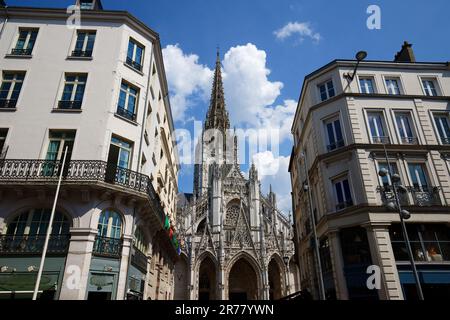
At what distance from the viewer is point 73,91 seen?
43.0ft

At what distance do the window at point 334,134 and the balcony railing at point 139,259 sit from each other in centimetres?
1070

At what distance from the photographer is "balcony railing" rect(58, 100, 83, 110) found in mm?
12655

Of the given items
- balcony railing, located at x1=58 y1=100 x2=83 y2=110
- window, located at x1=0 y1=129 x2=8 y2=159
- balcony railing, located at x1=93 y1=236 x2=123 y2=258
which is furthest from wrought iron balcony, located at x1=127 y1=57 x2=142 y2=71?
balcony railing, located at x1=93 y1=236 x2=123 y2=258

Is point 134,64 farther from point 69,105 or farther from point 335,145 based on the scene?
point 335,145

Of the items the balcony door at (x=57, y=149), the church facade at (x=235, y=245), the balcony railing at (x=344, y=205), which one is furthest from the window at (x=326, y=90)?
the church facade at (x=235, y=245)

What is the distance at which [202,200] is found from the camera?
167 ft

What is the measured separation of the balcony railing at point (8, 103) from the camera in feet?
41.1

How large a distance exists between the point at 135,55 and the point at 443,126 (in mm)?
16422

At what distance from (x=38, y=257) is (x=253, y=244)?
37.1 meters

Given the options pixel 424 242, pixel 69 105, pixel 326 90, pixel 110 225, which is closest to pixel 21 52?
pixel 69 105

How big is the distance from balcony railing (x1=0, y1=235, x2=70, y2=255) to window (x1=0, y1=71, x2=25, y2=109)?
568 centimetres

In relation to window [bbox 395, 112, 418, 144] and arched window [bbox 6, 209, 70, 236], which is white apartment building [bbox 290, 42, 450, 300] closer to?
window [bbox 395, 112, 418, 144]

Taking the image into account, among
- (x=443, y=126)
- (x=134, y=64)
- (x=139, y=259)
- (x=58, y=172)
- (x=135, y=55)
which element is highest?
(x=135, y=55)

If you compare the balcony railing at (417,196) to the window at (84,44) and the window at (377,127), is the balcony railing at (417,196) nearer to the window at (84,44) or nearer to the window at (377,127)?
the window at (377,127)
